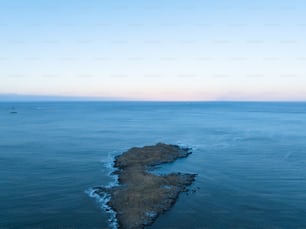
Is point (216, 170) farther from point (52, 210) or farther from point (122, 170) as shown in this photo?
point (52, 210)

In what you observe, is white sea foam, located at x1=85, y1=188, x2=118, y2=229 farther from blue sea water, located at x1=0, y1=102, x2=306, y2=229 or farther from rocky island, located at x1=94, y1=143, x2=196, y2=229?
blue sea water, located at x1=0, y1=102, x2=306, y2=229

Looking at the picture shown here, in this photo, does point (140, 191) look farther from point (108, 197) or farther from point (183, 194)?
point (183, 194)

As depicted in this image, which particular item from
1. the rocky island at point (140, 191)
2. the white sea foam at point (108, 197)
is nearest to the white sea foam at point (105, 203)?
the white sea foam at point (108, 197)

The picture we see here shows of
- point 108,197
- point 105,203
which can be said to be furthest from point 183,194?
point 105,203

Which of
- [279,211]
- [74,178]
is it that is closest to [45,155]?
[74,178]

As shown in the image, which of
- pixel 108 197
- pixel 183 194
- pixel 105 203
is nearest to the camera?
pixel 105 203

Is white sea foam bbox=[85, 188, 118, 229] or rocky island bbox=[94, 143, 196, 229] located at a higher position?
rocky island bbox=[94, 143, 196, 229]

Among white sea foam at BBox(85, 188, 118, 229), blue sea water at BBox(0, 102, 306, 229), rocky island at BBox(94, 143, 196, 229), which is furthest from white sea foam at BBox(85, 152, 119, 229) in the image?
blue sea water at BBox(0, 102, 306, 229)

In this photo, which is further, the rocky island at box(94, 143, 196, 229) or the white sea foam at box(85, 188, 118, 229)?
the rocky island at box(94, 143, 196, 229)
